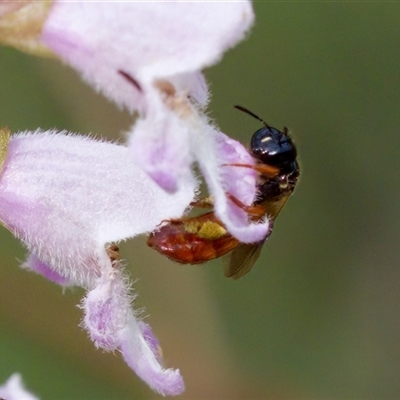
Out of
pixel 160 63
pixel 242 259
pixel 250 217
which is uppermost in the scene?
pixel 160 63

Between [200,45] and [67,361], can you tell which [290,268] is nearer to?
[67,361]

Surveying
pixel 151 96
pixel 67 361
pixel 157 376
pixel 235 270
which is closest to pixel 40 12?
pixel 151 96

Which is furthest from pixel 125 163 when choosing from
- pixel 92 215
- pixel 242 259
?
pixel 242 259

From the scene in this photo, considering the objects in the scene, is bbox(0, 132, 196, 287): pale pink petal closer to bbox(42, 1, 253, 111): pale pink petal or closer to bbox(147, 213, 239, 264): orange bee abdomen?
bbox(147, 213, 239, 264): orange bee abdomen

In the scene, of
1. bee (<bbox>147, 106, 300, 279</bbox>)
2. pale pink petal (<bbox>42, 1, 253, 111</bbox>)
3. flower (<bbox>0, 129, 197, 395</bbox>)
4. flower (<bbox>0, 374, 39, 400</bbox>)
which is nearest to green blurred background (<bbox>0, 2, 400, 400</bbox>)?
bee (<bbox>147, 106, 300, 279</bbox>)

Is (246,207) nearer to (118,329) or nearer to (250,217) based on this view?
(250,217)
